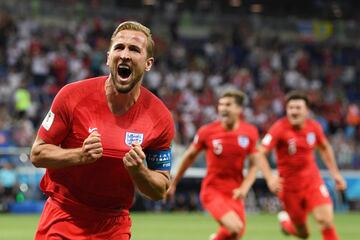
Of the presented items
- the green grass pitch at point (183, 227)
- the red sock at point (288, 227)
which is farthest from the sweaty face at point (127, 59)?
the green grass pitch at point (183, 227)

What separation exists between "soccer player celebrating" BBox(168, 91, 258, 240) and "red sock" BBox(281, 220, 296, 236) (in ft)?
6.83

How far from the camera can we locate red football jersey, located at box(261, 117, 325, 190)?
1380 cm

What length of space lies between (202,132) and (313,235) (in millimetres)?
5513

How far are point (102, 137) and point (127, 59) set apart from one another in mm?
554

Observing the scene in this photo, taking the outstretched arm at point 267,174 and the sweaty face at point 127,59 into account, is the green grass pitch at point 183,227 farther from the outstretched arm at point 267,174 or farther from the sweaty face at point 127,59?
the sweaty face at point 127,59

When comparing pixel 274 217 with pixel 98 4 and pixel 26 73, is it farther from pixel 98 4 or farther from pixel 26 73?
pixel 98 4

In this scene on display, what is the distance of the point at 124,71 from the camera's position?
238 inches

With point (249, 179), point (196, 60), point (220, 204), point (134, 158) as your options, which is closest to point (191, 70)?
point (196, 60)

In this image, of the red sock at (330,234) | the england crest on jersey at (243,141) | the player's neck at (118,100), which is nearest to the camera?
the player's neck at (118,100)

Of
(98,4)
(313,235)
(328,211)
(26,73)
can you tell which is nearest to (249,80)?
(98,4)

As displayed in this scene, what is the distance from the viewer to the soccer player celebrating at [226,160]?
12.5 meters

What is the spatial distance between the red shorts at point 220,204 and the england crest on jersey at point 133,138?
6353mm

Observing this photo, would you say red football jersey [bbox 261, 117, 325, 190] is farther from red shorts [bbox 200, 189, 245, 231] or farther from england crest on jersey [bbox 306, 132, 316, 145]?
red shorts [bbox 200, 189, 245, 231]

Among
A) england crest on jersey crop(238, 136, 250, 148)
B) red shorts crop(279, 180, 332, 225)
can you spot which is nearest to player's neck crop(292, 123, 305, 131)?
red shorts crop(279, 180, 332, 225)
